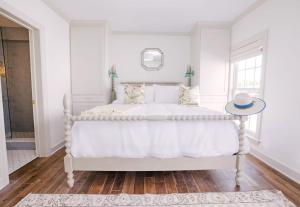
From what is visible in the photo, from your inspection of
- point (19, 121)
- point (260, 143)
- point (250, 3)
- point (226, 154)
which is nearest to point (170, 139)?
point (226, 154)

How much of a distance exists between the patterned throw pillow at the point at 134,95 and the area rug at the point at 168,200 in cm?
185

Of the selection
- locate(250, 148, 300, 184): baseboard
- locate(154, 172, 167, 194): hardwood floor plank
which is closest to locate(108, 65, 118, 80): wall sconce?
locate(154, 172, 167, 194): hardwood floor plank

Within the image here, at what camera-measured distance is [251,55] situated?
2.74 m

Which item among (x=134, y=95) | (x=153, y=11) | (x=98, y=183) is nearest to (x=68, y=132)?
(x=98, y=183)

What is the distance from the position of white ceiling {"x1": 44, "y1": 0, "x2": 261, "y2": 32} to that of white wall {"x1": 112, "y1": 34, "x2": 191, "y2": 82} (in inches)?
15.3

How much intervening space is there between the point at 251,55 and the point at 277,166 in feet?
5.87

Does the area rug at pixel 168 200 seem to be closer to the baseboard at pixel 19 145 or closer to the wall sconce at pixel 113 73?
the baseboard at pixel 19 145

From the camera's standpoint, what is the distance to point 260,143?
249 cm

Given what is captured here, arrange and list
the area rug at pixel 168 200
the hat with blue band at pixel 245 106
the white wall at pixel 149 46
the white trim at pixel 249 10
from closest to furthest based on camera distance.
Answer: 1. the area rug at pixel 168 200
2. the hat with blue band at pixel 245 106
3. the white trim at pixel 249 10
4. the white wall at pixel 149 46

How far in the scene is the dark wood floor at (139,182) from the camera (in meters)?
1.66

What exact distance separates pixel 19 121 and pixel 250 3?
520 centimetres

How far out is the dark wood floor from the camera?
166 cm

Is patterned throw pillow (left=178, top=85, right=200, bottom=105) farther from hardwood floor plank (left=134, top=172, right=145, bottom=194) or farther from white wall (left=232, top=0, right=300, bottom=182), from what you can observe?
hardwood floor plank (left=134, top=172, right=145, bottom=194)

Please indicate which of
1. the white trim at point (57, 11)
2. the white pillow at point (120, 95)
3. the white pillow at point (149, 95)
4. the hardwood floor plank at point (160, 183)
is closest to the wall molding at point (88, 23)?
the white trim at point (57, 11)
